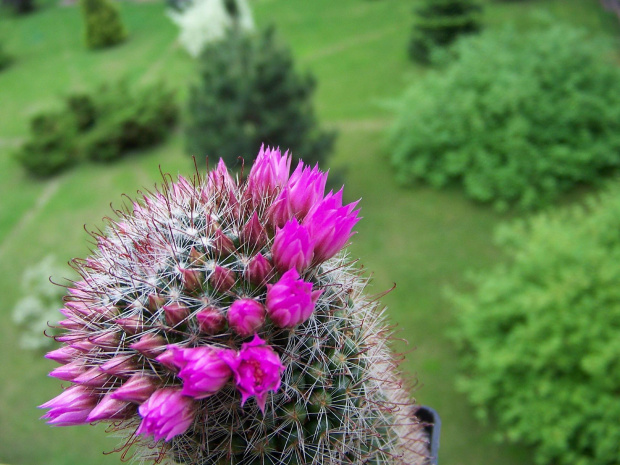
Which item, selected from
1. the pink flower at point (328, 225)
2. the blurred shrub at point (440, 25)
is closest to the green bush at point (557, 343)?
the pink flower at point (328, 225)

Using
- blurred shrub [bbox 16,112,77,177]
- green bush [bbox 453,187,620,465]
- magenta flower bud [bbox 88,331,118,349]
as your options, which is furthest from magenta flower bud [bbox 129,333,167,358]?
blurred shrub [bbox 16,112,77,177]

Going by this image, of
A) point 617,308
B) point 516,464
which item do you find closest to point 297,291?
point 617,308

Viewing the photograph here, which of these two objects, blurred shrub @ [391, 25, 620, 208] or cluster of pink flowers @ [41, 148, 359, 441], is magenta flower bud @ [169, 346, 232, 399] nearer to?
cluster of pink flowers @ [41, 148, 359, 441]

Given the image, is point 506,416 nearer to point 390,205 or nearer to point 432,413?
point 432,413

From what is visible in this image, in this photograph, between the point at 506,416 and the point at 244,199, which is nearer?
the point at 244,199

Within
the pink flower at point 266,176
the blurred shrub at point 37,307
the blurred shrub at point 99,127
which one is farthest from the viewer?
the blurred shrub at point 99,127

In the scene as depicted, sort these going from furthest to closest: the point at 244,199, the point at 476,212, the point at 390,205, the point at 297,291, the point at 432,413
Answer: the point at 390,205 → the point at 476,212 → the point at 432,413 → the point at 244,199 → the point at 297,291

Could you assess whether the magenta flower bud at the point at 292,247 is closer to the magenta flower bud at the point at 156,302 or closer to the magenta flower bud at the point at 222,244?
the magenta flower bud at the point at 222,244
